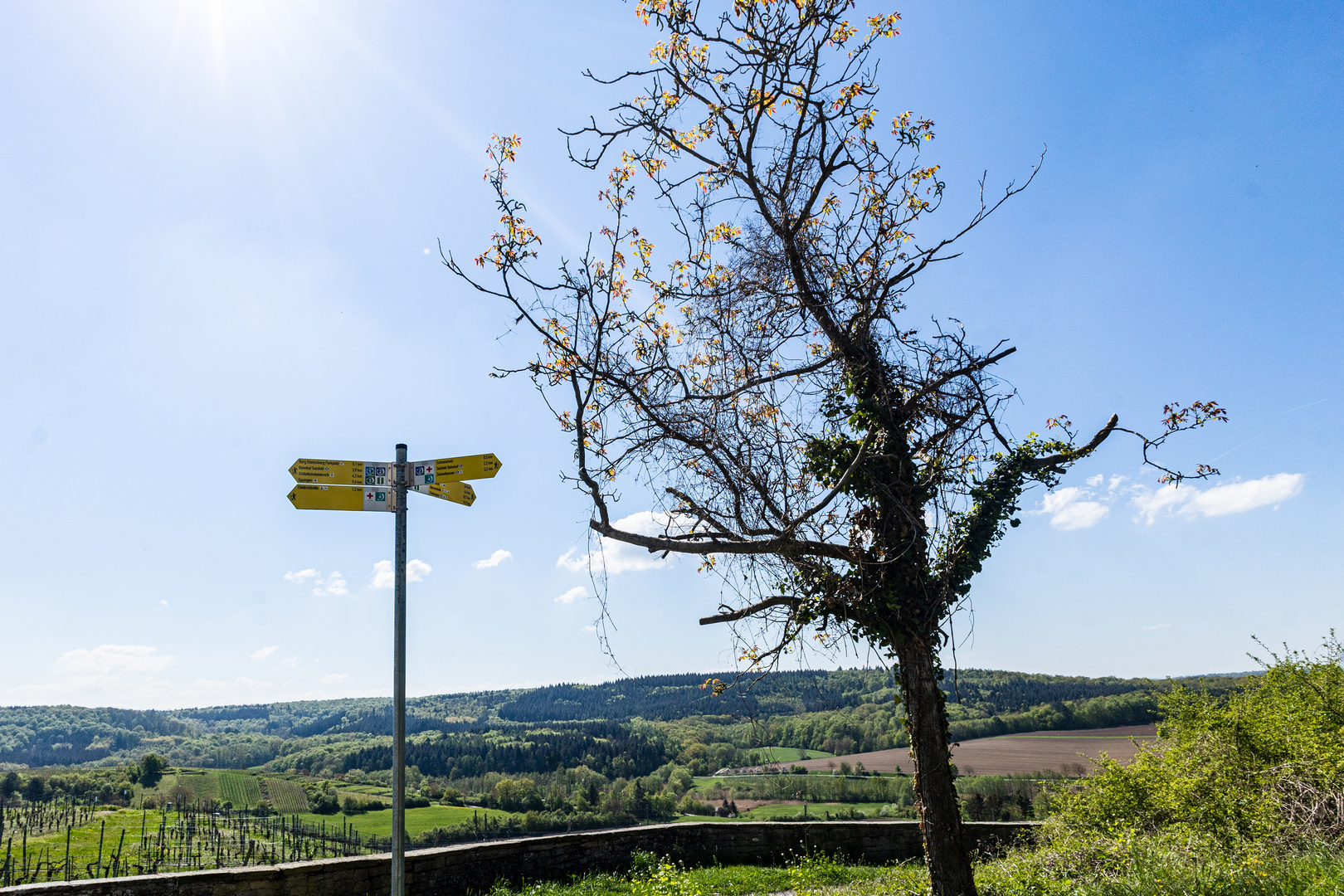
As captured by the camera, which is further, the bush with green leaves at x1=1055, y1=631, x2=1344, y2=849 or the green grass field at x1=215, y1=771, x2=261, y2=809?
the green grass field at x1=215, y1=771, x2=261, y2=809

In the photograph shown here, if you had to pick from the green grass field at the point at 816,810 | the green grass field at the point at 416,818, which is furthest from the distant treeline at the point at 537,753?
the green grass field at the point at 816,810

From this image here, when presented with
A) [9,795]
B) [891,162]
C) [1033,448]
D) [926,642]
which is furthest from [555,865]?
[9,795]

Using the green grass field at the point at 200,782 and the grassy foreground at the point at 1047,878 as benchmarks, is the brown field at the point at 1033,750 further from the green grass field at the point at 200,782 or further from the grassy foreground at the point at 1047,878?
the green grass field at the point at 200,782

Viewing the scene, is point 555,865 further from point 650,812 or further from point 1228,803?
point 650,812

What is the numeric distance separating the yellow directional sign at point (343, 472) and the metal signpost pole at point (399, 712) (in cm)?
12

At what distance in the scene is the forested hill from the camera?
4406 centimetres

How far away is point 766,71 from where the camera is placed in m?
5.39

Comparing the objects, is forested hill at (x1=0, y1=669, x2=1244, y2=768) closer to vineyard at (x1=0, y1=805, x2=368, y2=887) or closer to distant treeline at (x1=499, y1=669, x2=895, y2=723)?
distant treeline at (x1=499, y1=669, x2=895, y2=723)

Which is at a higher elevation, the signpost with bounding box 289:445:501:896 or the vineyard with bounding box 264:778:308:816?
the signpost with bounding box 289:445:501:896

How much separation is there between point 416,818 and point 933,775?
73.6m

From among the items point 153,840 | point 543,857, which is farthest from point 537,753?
point 543,857

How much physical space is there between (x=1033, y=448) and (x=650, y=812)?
64.9 metres

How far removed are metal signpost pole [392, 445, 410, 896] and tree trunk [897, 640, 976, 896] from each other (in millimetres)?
4106

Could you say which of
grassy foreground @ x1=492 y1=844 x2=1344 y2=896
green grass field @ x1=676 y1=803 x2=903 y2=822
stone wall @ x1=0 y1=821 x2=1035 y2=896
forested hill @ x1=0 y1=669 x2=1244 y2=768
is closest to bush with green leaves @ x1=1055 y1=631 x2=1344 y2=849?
grassy foreground @ x1=492 y1=844 x2=1344 y2=896
